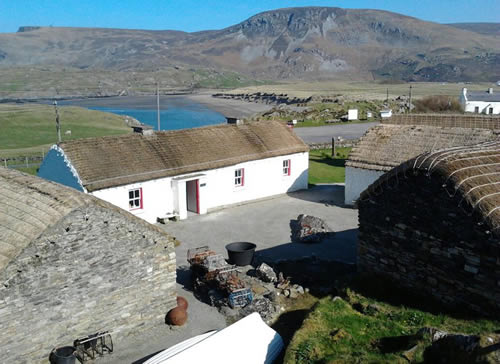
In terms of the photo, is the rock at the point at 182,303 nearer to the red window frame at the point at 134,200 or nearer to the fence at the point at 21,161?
the red window frame at the point at 134,200

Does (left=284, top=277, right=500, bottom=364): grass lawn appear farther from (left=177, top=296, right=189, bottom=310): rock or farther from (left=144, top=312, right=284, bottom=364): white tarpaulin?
(left=177, top=296, right=189, bottom=310): rock

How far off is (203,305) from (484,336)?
8.75m

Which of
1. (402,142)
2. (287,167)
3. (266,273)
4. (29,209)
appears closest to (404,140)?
(402,142)

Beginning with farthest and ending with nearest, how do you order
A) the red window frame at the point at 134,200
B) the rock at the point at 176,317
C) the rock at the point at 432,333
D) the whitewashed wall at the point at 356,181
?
the whitewashed wall at the point at 356,181, the red window frame at the point at 134,200, the rock at the point at 176,317, the rock at the point at 432,333

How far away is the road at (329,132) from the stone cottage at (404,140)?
67.7 ft

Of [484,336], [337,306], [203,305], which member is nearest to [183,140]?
[203,305]

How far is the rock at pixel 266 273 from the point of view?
1717 cm

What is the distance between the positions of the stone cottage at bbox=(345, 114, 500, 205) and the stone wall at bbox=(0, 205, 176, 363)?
1492cm

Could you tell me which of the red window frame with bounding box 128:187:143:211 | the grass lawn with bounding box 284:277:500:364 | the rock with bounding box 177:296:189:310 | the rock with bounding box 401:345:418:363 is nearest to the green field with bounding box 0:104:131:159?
the red window frame with bounding box 128:187:143:211

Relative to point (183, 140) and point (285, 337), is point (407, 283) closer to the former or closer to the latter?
point (285, 337)

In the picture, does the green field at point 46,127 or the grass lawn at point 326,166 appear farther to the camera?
the green field at point 46,127

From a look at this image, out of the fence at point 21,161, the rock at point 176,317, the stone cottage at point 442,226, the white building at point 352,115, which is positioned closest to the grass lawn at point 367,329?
the stone cottage at point 442,226

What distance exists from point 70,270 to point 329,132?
44.8m

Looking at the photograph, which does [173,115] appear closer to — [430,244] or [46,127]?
[46,127]
